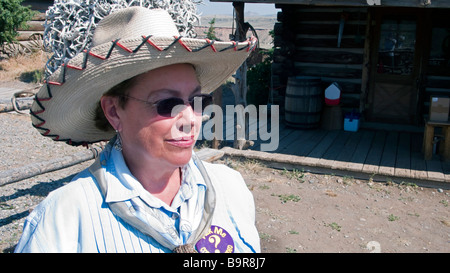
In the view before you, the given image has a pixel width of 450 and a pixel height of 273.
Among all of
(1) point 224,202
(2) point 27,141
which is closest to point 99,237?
(1) point 224,202

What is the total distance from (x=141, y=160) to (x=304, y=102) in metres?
6.56

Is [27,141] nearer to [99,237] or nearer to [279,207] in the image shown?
[279,207]

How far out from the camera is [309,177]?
6.26m

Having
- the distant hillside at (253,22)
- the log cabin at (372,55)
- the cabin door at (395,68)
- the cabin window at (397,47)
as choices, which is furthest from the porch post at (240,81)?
the distant hillside at (253,22)

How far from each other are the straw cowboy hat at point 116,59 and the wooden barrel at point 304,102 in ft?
20.2

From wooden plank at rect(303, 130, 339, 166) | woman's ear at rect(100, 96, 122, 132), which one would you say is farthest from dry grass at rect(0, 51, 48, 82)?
A: woman's ear at rect(100, 96, 122, 132)

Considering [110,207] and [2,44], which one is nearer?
[110,207]

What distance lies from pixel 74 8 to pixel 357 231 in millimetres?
3554

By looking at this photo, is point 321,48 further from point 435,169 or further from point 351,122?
point 435,169

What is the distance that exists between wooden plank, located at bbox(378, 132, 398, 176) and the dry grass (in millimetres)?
10164

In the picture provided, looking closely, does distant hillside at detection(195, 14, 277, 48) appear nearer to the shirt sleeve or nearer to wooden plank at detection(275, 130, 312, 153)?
wooden plank at detection(275, 130, 312, 153)

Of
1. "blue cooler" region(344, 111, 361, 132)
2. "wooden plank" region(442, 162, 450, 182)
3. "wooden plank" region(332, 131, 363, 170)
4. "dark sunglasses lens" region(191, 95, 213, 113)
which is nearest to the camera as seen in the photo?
"dark sunglasses lens" region(191, 95, 213, 113)

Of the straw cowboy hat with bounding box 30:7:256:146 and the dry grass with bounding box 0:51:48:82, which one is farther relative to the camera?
the dry grass with bounding box 0:51:48:82

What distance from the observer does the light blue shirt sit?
4.74 feet
